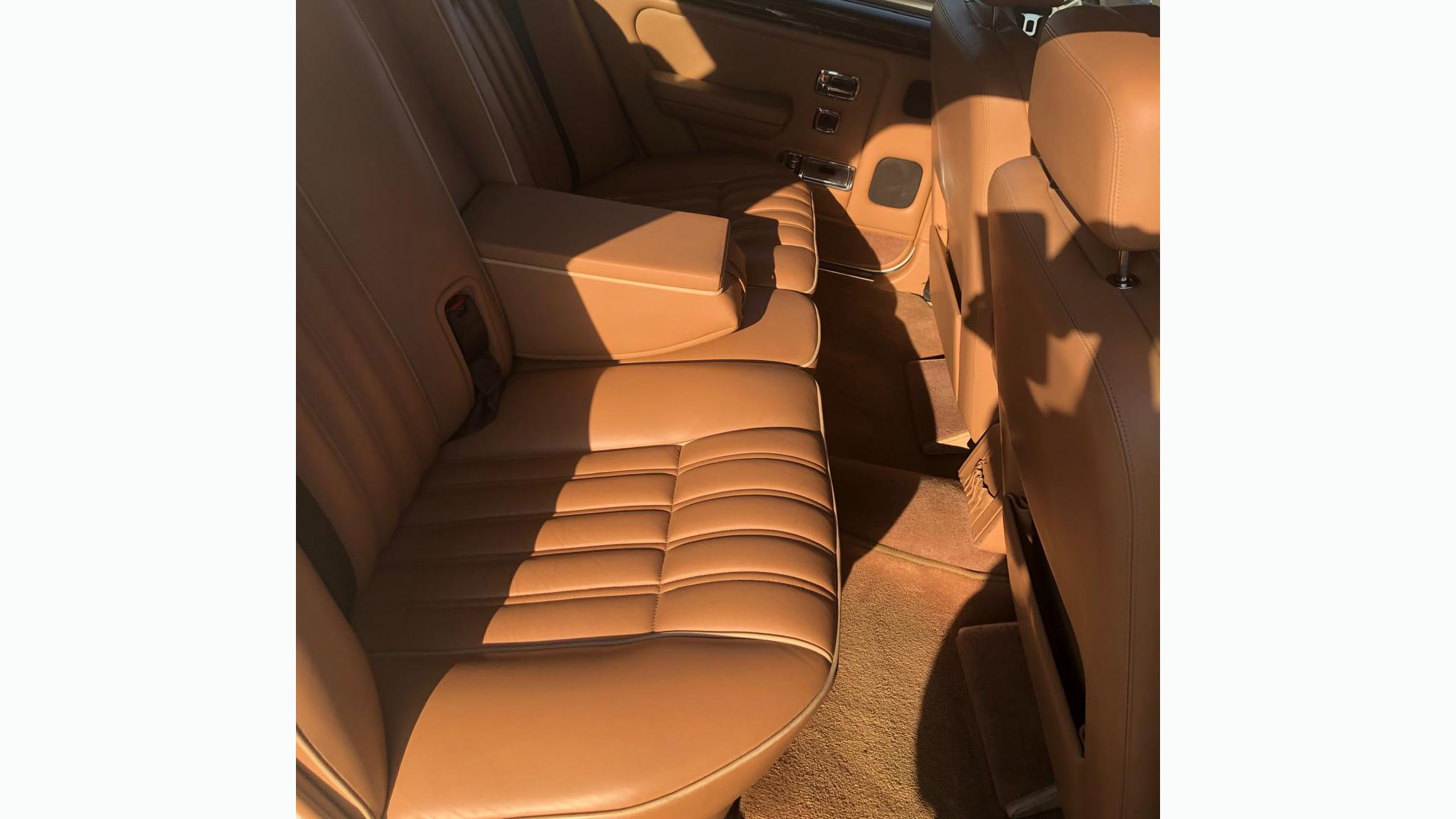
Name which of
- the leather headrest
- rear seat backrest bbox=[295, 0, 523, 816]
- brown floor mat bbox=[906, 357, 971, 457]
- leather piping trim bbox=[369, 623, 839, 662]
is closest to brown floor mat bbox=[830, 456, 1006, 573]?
brown floor mat bbox=[906, 357, 971, 457]

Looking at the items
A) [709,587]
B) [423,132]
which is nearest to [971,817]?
[709,587]

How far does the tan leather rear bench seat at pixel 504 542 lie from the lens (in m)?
1.00

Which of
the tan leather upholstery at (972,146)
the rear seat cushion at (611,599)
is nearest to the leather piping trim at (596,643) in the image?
the rear seat cushion at (611,599)

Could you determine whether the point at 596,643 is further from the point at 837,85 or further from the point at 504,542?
the point at 837,85

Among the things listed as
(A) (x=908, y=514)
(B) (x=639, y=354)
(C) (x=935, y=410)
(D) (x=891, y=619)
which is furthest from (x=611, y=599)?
(C) (x=935, y=410)

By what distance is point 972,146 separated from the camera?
1667mm

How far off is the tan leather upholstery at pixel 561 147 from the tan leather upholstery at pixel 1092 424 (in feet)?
2.55

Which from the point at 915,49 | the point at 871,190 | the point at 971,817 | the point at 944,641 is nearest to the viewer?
the point at 971,817

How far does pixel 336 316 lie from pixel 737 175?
1.31m

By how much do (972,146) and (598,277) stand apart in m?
0.66

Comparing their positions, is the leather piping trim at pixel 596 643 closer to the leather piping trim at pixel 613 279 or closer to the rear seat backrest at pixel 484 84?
the leather piping trim at pixel 613 279

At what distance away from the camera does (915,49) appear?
2.33 m

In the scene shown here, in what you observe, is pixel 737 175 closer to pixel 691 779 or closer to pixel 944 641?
pixel 944 641

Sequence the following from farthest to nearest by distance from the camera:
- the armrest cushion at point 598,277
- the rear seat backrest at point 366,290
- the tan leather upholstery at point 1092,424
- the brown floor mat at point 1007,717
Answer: the armrest cushion at point 598,277
the brown floor mat at point 1007,717
the rear seat backrest at point 366,290
the tan leather upholstery at point 1092,424
